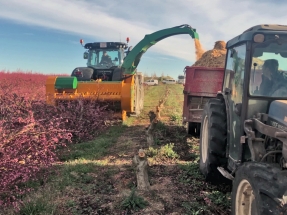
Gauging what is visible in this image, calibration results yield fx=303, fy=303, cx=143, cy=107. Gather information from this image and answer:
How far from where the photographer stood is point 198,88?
7.64 meters

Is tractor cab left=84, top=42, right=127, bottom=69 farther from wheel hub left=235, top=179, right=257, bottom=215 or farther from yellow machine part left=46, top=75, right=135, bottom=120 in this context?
wheel hub left=235, top=179, right=257, bottom=215

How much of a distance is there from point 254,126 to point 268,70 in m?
0.67

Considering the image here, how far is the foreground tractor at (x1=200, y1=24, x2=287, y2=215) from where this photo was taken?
8.30 feet

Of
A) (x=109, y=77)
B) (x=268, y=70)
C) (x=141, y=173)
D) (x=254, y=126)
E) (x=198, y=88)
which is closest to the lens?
(x=254, y=126)

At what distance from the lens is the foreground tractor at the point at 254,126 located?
99.6 inches

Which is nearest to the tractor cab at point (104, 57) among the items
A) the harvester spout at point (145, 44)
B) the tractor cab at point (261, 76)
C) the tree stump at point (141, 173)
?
the harvester spout at point (145, 44)

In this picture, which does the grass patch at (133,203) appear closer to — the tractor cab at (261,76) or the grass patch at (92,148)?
the tractor cab at (261,76)

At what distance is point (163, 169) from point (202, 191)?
3.53ft

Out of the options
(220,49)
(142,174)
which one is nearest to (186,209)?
(142,174)

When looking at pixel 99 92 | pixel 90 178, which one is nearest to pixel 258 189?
pixel 90 178

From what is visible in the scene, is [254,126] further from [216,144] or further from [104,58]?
[104,58]

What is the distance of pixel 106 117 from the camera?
865cm

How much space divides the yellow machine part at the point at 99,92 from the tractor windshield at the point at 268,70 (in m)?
5.47

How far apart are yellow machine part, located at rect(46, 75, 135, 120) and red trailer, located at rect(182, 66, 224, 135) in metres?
1.81
